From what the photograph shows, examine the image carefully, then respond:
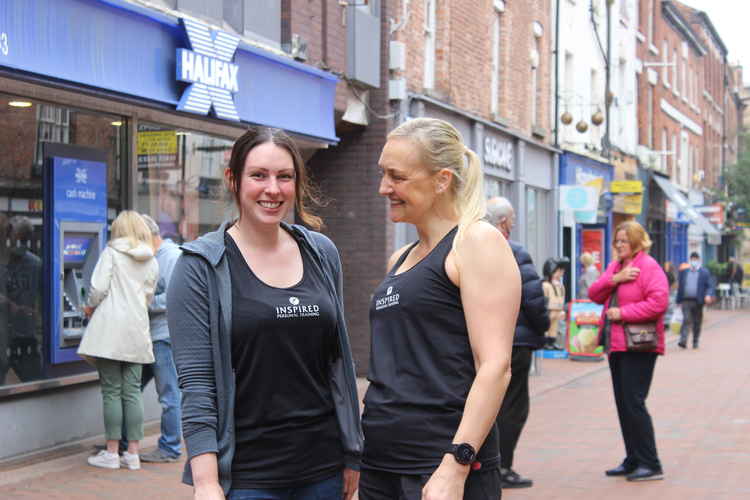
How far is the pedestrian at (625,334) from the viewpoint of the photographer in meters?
8.29

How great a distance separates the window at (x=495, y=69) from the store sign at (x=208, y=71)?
9643 millimetres

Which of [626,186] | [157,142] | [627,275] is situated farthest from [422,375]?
[626,186]

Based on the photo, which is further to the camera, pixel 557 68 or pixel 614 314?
→ pixel 557 68

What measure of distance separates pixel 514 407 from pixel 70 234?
407 centimetres

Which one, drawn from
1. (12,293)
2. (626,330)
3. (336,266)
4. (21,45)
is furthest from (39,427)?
(336,266)

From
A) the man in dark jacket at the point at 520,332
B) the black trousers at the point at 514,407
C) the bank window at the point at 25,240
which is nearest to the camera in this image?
the man in dark jacket at the point at 520,332

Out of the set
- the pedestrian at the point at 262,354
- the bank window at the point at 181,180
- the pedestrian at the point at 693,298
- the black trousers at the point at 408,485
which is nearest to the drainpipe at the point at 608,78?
the pedestrian at the point at 693,298

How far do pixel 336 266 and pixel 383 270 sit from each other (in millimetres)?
11838

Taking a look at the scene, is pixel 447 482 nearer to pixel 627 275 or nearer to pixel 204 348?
pixel 204 348

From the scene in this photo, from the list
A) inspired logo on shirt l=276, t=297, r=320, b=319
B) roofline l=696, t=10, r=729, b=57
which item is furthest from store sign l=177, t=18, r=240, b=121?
roofline l=696, t=10, r=729, b=57

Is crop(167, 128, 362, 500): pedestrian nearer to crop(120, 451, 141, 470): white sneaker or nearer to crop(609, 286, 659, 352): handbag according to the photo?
crop(609, 286, 659, 352): handbag

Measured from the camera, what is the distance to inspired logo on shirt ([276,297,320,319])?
3346mm

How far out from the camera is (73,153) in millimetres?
9781

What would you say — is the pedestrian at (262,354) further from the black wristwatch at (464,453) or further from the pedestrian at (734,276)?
the pedestrian at (734,276)
